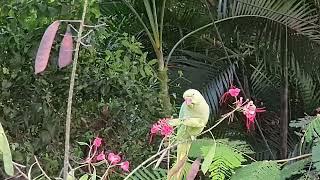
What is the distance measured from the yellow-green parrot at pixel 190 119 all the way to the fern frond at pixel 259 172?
1.16 ft

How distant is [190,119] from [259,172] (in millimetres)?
436

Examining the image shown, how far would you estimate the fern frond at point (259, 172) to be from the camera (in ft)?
3.98

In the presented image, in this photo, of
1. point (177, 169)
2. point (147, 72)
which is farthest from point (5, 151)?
point (147, 72)

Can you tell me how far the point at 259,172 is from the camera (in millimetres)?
1229

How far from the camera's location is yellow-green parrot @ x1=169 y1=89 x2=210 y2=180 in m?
0.85

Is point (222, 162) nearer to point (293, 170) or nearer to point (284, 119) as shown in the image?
point (293, 170)

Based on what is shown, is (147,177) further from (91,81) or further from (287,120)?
(287,120)

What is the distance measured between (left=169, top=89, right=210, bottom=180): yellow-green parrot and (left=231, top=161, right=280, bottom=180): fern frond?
1.16 feet

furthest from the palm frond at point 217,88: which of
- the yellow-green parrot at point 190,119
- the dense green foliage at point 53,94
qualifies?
the yellow-green parrot at point 190,119

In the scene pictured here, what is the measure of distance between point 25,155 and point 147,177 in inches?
19.2

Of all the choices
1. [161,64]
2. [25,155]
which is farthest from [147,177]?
[161,64]

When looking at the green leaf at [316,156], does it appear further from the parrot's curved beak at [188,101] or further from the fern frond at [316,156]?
the parrot's curved beak at [188,101]

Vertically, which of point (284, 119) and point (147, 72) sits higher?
point (147, 72)

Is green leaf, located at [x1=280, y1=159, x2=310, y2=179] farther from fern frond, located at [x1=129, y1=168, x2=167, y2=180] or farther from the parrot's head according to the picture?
the parrot's head
